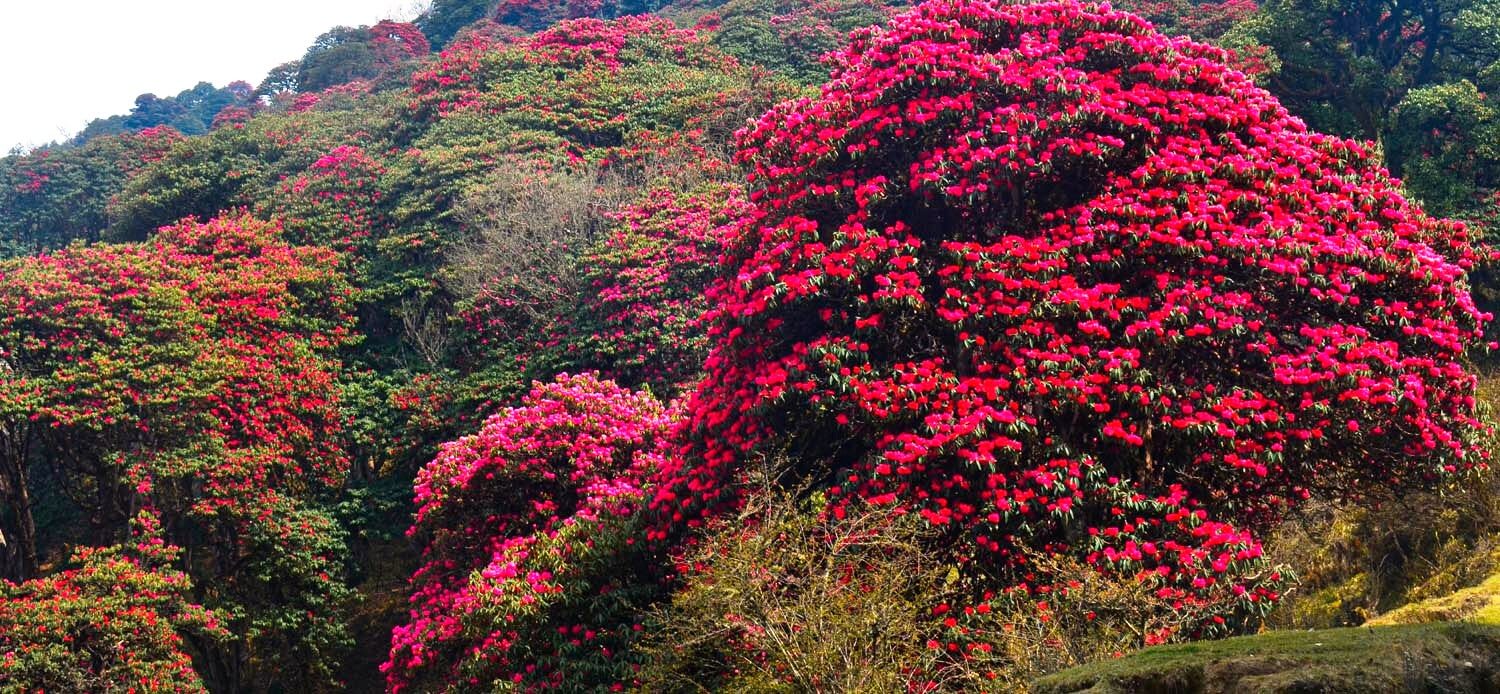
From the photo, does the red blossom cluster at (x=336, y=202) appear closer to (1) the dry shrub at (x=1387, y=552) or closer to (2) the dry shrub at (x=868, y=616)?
(2) the dry shrub at (x=868, y=616)

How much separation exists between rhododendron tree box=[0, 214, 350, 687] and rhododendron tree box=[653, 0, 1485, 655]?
38.3ft

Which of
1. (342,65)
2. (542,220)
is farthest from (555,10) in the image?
(542,220)

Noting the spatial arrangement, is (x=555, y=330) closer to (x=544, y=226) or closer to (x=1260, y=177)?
(x=544, y=226)

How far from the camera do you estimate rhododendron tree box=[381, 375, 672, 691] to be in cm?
1095

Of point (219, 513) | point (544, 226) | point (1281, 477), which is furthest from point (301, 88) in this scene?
point (1281, 477)

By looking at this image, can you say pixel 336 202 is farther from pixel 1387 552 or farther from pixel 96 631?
pixel 1387 552

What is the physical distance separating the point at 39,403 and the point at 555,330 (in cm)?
939

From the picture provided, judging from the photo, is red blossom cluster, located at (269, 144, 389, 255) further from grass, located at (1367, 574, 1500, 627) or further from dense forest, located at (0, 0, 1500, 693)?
grass, located at (1367, 574, 1500, 627)

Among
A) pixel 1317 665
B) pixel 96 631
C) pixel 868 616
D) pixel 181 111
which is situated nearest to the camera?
pixel 1317 665

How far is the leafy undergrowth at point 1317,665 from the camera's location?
346 cm

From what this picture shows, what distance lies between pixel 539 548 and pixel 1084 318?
6.58 m

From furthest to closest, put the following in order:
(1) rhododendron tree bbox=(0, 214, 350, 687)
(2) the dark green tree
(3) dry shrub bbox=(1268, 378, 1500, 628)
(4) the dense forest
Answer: (2) the dark green tree → (1) rhododendron tree bbox=(0, 214, 350, 687) → (3) dry shrub bbox=(1268, 378, 1500, 628) → (4) the dense forest

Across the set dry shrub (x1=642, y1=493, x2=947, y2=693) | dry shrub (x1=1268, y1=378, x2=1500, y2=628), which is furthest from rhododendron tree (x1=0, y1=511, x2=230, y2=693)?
dry shrub (x1=1268, y1=378, x2=1500, y2=628)

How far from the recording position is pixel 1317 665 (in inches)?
141
